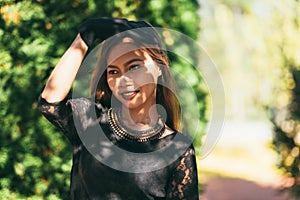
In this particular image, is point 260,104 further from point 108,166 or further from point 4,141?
point 108,166

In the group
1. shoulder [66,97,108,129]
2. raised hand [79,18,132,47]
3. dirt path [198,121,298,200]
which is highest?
raised hand [79,18,132,47]

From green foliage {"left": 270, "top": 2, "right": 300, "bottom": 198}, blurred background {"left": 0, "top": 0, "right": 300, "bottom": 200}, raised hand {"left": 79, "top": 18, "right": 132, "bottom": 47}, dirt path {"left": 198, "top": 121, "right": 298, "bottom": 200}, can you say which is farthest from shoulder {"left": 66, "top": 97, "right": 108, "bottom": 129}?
dirt path {"left": 198, "top": 121, "right": 298, "bottom": 200}

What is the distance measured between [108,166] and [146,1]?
108 inches

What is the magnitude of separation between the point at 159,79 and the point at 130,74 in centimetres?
23

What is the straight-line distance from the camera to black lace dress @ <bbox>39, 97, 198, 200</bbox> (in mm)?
2398

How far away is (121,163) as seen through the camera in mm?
2416

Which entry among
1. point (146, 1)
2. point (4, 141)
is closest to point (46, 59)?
point (4, 141)

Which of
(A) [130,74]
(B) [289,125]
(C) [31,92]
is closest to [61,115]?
(A) [130,74]

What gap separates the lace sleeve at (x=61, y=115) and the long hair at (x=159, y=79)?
0.23 meters

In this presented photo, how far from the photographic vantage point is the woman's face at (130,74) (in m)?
2.40

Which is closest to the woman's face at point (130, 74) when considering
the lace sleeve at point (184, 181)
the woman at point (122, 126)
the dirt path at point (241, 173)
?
the woman at point (122, 126)

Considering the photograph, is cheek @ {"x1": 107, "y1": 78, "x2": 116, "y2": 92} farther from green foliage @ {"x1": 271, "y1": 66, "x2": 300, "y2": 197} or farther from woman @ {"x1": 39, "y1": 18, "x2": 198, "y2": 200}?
green foliage @ {"x1": 271, "y1": 66, "x2": 300, "y2": 197}

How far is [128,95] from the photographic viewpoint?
2.41 m

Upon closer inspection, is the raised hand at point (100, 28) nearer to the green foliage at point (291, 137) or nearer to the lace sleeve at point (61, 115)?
the lace sleeve at point (61, 115)
